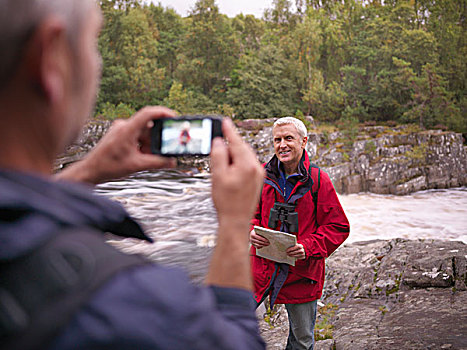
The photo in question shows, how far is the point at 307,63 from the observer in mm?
19812

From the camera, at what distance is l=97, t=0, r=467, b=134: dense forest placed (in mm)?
17109

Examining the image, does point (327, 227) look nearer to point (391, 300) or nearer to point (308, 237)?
point (308, 237)

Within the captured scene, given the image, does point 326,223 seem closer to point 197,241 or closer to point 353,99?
point 197,241

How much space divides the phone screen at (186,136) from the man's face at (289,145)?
6.20ft

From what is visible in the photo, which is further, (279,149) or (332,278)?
(332,278)

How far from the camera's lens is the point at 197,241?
7961 mm

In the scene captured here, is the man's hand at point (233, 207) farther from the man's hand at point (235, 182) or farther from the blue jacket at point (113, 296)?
the blue jacket at point (113, 296)

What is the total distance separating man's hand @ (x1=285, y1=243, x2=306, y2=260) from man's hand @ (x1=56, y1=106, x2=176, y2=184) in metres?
1.70

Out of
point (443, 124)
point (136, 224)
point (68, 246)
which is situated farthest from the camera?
point (443, 124)

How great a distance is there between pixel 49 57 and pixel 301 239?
2274 mm

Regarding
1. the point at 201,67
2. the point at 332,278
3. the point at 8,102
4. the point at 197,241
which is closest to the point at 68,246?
the point at 8,102

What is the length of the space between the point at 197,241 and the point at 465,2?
17104 millimetres

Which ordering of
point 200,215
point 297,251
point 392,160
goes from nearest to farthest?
point 297,251, point 200,215, point 392,160

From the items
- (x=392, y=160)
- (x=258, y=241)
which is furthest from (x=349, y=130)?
(x=258, y=241)
